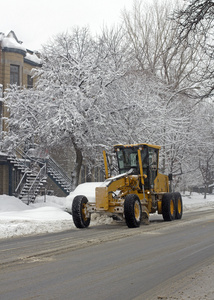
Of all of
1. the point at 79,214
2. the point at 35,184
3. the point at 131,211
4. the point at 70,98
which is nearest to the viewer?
the point at 131,211

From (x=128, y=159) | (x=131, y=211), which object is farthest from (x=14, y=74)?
(x=131, y=211)

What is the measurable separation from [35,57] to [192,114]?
12980 mm

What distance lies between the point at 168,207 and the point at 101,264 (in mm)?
10043

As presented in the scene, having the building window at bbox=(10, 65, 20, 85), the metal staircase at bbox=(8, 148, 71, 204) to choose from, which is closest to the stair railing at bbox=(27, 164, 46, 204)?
the metal staircase at bbox=(8, 148, 71, 204)

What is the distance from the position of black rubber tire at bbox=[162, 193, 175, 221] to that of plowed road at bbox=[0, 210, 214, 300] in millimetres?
4531

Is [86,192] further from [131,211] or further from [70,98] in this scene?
[70,98]

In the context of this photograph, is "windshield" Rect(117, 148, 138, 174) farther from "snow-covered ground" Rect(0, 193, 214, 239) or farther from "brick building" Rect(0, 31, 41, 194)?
"brick building" Rect(0, 31, 41, 194)

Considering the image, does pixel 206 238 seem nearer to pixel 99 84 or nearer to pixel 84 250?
→ pixel 84 250

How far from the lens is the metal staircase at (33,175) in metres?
29.1

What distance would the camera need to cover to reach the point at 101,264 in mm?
8820

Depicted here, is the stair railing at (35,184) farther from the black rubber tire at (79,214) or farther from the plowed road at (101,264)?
the plowed road at (101,264)

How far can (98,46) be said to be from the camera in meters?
27.0

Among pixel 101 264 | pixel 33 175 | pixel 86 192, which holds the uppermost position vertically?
pixel 33 175

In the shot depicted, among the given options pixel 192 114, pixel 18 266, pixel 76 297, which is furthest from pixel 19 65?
pixel 76 297
